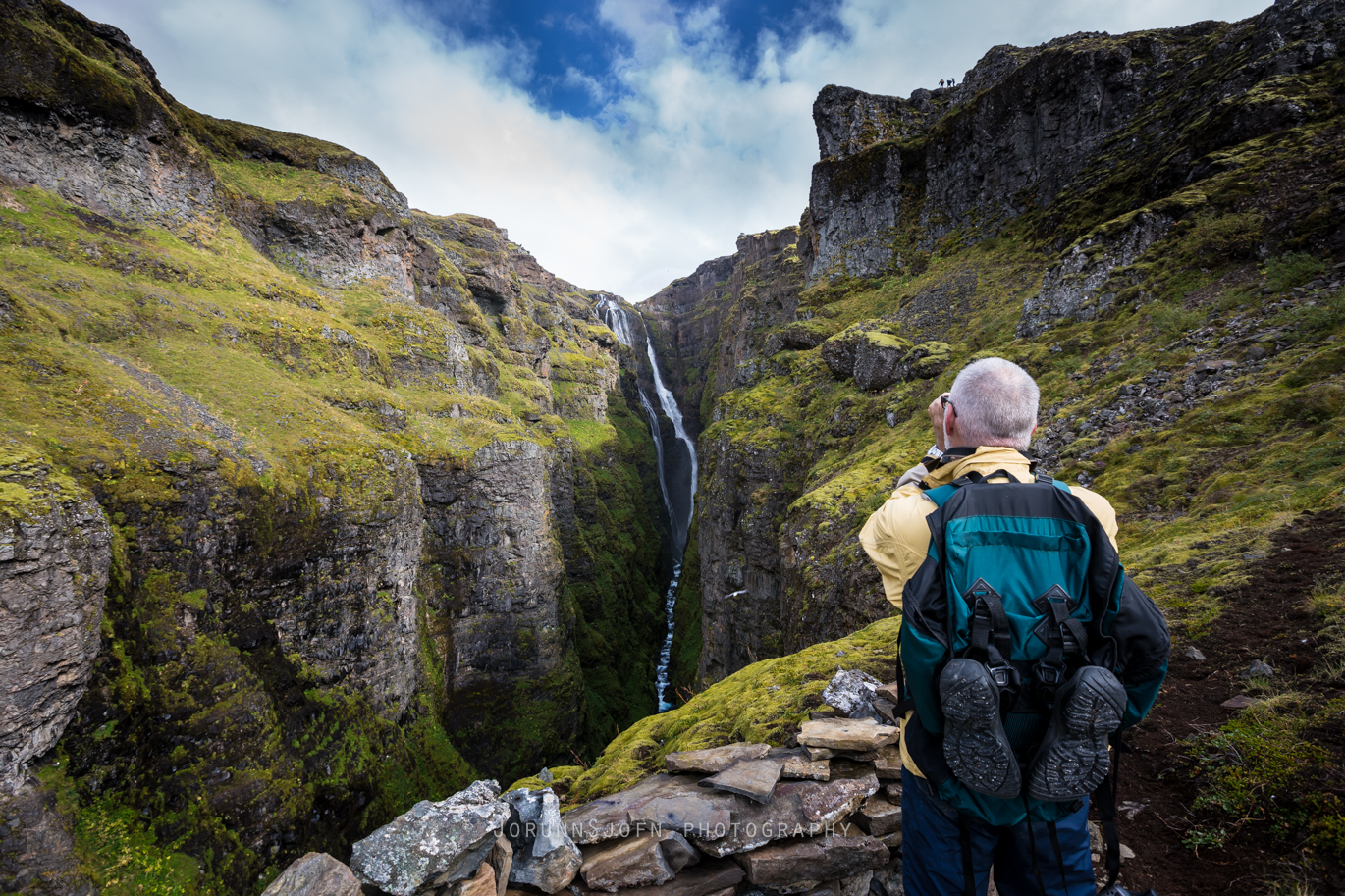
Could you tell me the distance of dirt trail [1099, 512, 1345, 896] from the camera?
9.96 feet

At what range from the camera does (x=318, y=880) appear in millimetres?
3639

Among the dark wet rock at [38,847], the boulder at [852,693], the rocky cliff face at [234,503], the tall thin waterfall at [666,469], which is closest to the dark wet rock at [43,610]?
the rocky cliff face at [234,503]

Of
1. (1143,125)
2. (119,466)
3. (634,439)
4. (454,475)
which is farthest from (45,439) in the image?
(634,439)

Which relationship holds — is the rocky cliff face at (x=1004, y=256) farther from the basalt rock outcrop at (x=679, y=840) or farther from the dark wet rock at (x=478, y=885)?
the dark wet rock at (x=478, y=885)

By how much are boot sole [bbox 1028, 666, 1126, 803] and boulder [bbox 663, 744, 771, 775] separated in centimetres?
323

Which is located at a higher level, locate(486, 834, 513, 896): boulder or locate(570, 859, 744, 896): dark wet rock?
locate(486, 834, 513, 896): boulder

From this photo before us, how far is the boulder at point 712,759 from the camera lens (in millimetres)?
4926

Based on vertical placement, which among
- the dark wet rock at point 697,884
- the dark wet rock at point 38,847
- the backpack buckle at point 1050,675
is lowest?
the dark wet rock at point 38,847

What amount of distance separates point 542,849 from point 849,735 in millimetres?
2892

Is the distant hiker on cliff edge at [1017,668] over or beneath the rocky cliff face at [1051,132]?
beneath

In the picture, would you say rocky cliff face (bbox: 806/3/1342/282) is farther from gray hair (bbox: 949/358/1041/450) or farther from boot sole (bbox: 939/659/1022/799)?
boot sole (bbox: 939/659/1022/799)

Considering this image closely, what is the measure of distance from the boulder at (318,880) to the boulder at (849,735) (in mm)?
3961

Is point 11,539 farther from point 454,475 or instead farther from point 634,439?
point 634,439

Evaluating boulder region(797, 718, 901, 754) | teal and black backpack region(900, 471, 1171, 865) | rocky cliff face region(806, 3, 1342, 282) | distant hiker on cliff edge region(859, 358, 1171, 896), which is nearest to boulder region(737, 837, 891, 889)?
boulder region(797, 718, 901, 754)
